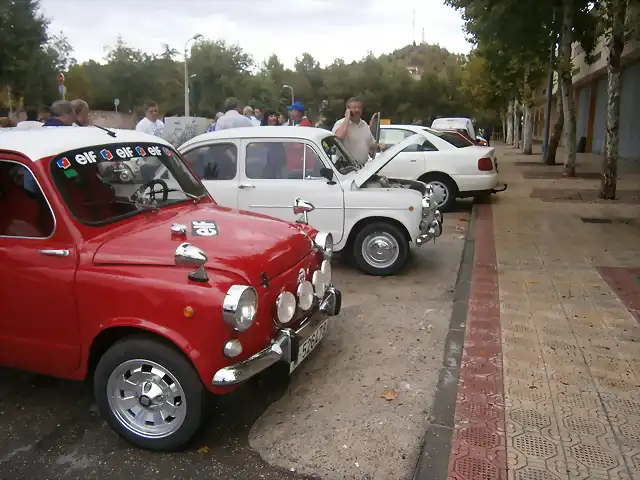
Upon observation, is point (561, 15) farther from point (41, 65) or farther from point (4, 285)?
point (41, 65)

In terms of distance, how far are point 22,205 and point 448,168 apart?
9.03 metres

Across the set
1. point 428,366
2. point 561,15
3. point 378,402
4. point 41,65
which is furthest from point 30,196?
point 41,65

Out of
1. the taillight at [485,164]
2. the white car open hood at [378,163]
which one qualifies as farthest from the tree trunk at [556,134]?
the white car open hood at [378,163]

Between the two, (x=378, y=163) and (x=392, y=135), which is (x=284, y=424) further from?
(x=392, y=135)

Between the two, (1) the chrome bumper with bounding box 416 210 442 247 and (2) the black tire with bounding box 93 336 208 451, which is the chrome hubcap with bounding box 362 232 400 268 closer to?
(1) the chrome bumper with bounding box 416 210 442 247

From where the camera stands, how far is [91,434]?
11.8ft

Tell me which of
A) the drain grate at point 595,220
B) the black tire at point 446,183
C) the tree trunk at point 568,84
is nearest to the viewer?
the drain grate at point 595,220

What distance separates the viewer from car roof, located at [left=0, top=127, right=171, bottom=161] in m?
3.60

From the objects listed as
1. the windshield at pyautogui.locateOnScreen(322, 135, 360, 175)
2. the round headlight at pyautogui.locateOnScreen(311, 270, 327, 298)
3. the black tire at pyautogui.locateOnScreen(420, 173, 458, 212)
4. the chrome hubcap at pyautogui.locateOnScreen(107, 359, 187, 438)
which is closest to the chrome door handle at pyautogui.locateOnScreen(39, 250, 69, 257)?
the chrome hubcap at pyautogui.locateOnScreen(107, 359, 187, 438)

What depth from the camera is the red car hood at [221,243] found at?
3329mm

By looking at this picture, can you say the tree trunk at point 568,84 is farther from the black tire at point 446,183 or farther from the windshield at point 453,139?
the black tire at point 446,183

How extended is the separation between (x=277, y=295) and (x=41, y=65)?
35.4 m

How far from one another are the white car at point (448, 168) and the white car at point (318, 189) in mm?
4755

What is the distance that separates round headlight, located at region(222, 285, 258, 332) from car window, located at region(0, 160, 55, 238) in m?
1.28
